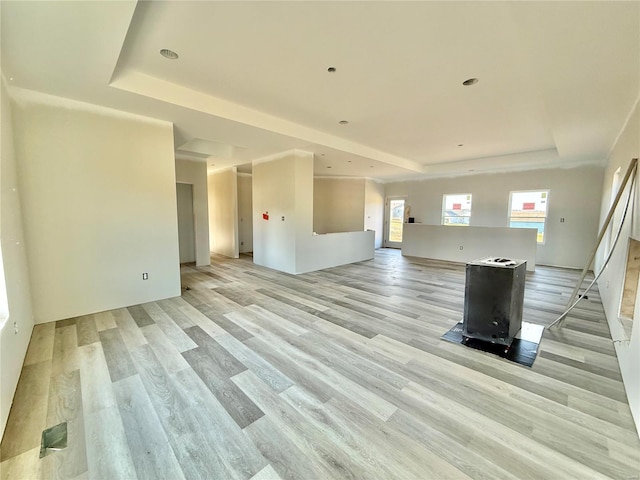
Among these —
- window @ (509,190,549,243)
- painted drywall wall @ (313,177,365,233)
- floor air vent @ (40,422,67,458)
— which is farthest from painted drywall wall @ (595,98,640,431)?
painted drywall wall @ (313,177,365,233)

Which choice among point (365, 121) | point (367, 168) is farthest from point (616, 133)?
point (367, 168)

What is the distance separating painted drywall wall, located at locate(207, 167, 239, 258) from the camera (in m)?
8.05

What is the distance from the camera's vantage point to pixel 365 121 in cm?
456

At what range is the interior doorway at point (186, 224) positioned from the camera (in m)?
7.24

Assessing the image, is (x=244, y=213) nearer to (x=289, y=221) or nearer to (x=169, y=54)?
(x=289, y=221)

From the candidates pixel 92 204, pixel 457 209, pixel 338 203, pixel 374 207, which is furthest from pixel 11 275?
pixel 457 209

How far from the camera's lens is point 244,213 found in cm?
917

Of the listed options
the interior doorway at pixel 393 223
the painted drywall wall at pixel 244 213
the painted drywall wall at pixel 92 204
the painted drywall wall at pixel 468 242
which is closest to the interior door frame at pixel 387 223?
the interior doorway at pixel 393 223

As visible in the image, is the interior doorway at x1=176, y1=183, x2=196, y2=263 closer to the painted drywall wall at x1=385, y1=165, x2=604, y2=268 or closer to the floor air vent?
the floor air vent

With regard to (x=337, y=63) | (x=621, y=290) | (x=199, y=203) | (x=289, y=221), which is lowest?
(x=621, y=290)

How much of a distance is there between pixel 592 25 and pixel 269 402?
3787 millimetres

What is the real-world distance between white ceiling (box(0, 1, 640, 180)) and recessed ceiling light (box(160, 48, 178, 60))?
0.21 feet

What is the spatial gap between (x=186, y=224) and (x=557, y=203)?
10176mm

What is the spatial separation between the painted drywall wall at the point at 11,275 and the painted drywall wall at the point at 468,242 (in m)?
8.50
